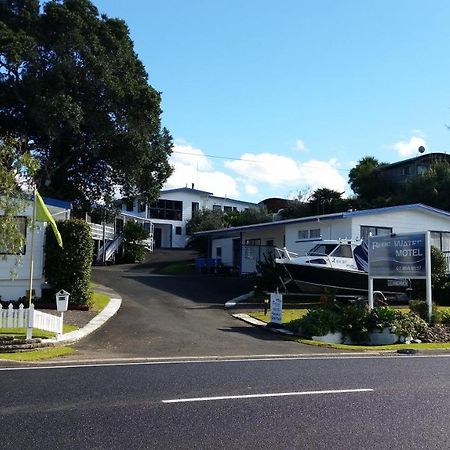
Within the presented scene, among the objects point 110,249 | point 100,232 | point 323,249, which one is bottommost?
point 323,249

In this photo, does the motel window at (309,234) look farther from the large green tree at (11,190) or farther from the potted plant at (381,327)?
the large green tree at (11,190)

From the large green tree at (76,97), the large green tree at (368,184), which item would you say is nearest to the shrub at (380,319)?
the large green tree at (76,97)

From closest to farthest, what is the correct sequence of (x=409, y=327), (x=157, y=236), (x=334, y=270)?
1. (x=409, y=327)
2. (x=334, y=270)
3. (x=157, y=236)

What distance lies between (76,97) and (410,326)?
65.4 ft

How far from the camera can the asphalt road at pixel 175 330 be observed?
14282mm

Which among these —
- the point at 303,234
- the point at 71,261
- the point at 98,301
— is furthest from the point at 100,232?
the point at 71,261

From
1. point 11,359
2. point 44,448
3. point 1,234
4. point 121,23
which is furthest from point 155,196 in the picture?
point 44,448

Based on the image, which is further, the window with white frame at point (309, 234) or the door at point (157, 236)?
the door at point (157, 236)

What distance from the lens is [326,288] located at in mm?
24625

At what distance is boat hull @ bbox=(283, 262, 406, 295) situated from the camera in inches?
958

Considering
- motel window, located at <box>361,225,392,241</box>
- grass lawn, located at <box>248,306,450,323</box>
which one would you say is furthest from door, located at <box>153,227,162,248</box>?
grass lawn, located at <box>248,306,450,323</box>

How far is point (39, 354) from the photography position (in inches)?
505

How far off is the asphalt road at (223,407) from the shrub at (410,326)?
256 inches

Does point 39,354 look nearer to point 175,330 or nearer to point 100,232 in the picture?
point 175,330
